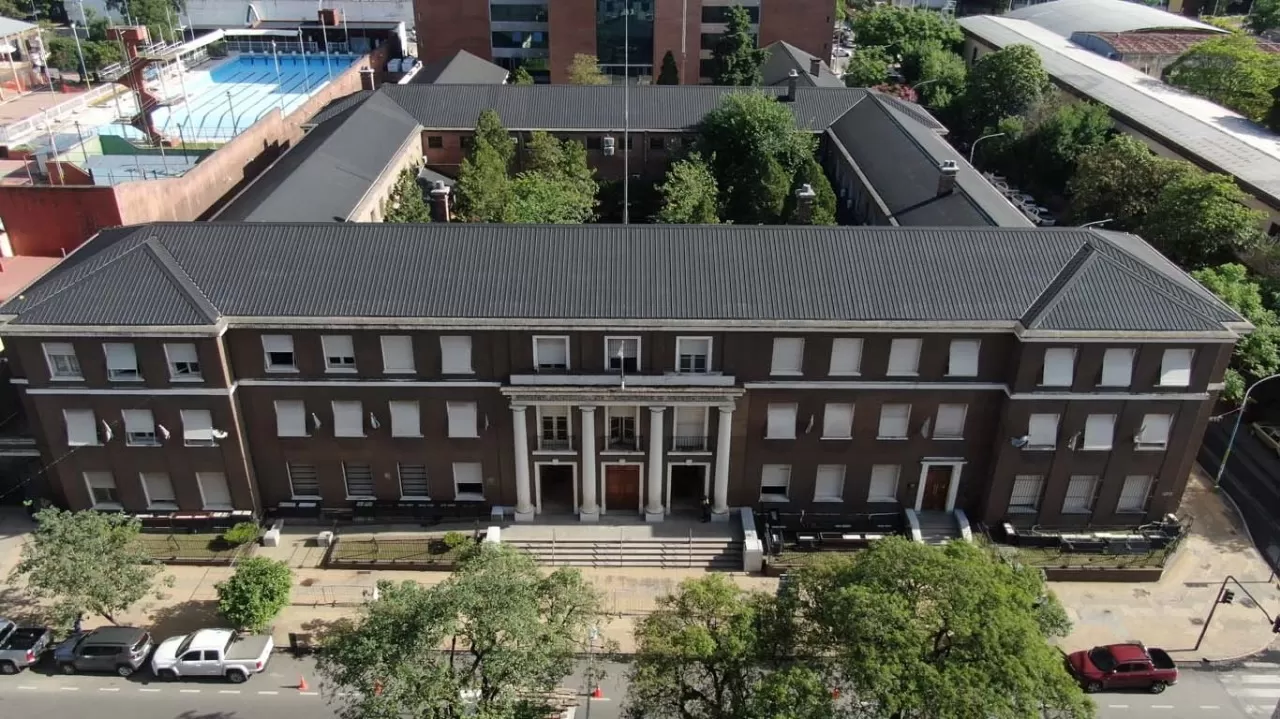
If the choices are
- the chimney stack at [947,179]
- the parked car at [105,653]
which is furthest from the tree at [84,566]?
the chimney stack at [947,179]

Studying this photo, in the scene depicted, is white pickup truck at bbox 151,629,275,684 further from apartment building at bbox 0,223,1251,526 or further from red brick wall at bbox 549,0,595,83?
red brick wall at bbox 549,0,595,83

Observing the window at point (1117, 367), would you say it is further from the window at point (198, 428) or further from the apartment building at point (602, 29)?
the apartment building at point (602, 29)

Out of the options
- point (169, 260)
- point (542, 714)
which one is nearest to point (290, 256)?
point (169, 260)

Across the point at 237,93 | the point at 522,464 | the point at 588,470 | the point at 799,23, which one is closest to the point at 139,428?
the point at 522,464

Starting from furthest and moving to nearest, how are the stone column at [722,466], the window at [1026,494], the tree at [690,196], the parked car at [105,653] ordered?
the tree at [690,196], the window at [1026,494], the stone column at [722,466], the parked car at [105,653]

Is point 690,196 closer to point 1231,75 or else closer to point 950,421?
point 950,421

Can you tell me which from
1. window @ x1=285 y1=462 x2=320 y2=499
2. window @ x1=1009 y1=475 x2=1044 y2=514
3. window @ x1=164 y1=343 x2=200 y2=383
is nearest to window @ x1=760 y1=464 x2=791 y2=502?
window @ x1=1009 y1=475 x2=1044 y2=514

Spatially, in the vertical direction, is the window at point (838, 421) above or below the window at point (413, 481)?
above
